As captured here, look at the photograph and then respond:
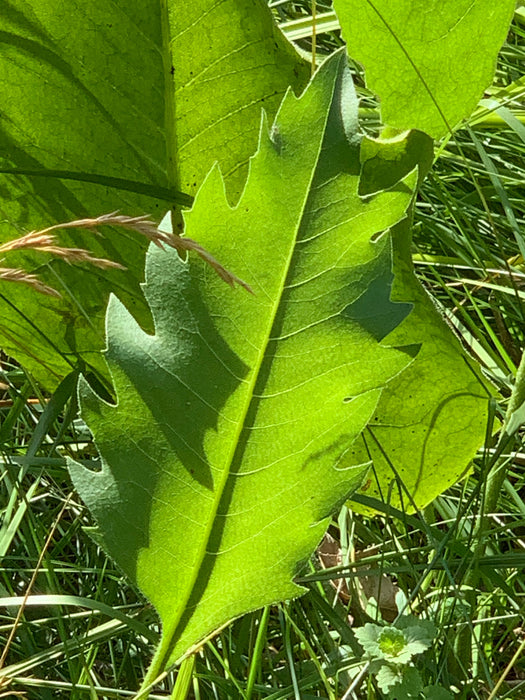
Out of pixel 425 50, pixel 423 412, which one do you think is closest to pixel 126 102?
pixel 425 50

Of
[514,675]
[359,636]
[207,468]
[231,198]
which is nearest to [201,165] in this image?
[231,198]

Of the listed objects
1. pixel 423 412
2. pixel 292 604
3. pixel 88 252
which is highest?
pixel 88 252

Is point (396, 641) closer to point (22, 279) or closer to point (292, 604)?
point (292, 604)

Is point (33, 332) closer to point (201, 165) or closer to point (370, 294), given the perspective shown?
point (201, 165)

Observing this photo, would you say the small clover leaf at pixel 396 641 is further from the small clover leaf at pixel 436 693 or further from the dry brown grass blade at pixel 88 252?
the dry brown grass blade at pixel 88 252

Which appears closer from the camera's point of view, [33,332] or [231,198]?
[231,198]

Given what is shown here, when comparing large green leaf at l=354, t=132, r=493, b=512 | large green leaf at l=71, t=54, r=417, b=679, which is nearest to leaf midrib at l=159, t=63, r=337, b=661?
large green leaf at l=71, t=54, r=417, b=679

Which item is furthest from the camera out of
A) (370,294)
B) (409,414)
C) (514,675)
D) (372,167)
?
(514,675)
